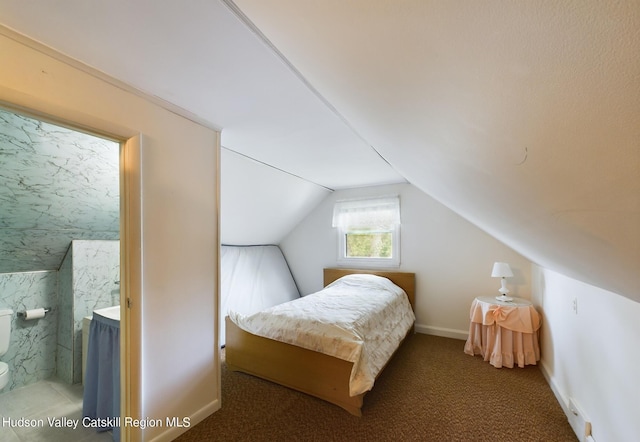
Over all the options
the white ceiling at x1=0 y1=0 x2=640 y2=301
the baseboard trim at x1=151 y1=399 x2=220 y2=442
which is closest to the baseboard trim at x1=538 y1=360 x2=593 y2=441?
the white ceiling at x1=0 y1=0 x2=640 y2=301

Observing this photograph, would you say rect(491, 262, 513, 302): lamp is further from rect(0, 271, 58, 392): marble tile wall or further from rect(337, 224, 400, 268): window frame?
rect(0, 271, 58, 392): marble tile wall

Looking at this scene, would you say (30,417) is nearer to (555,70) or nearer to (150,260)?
(150,260)

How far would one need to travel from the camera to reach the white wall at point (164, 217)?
1258mm

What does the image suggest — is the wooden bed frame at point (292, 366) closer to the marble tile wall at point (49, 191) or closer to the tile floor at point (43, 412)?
the tile floor at point (43, 412)

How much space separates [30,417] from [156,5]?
294 cm

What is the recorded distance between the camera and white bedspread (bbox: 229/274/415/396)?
202 cm

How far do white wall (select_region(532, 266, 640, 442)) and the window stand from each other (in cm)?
189

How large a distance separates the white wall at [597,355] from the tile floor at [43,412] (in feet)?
9.79

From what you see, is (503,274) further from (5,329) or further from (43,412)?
(5,329)

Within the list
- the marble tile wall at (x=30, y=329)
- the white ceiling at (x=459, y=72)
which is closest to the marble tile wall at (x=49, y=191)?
the marble tile wall at (x=30, y=329)

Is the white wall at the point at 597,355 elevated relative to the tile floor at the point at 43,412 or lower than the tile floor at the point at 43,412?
elevated

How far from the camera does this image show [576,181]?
0.52 metres

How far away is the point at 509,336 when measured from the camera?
2695 millimetres

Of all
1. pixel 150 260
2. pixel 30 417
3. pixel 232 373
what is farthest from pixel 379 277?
pixel 30 417
